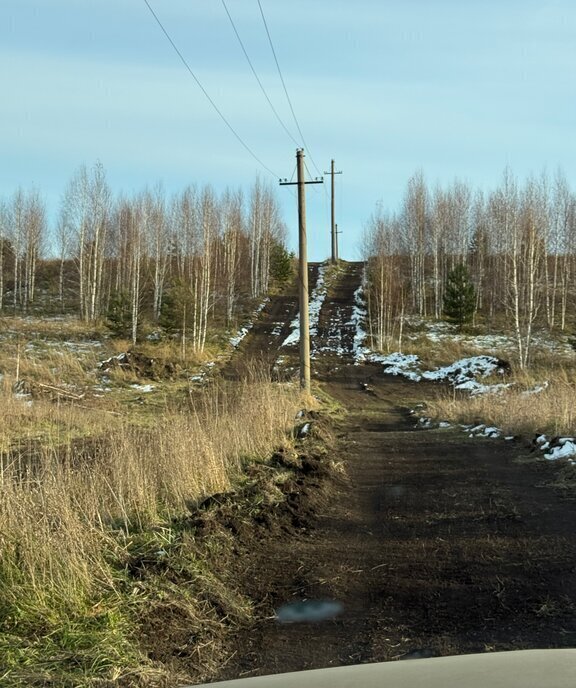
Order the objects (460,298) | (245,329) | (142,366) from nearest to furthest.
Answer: (142,366)
(460,298)
(245,329)

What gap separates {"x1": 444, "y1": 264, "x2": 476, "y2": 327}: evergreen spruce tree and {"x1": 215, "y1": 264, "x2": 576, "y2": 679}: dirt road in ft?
109

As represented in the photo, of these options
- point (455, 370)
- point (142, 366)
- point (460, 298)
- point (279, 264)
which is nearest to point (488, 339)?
point (460, 298)

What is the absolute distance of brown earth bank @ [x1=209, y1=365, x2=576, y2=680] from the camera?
415 cm

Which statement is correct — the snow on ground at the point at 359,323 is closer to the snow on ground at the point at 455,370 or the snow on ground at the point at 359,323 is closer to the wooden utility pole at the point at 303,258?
the snow on ground at the point at 455,370

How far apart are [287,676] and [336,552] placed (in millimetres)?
3947

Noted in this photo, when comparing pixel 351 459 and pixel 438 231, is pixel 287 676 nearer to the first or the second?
pixel 351 459

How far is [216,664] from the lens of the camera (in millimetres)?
3945

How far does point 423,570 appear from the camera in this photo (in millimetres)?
5629

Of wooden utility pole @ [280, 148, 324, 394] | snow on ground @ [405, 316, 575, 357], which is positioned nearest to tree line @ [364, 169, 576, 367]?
snow on ground @ [405, 316, 575, 357]

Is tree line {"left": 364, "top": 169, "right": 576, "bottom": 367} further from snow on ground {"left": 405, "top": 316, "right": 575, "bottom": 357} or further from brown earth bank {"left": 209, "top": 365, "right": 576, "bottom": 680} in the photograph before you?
brown earth bank {"left": 209, "top": 365, "right": 576, "bottom": 680}

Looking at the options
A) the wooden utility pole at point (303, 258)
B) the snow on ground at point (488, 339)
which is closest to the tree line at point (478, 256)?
the snow on ground at point (488, 339)

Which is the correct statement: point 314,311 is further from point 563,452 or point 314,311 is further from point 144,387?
point 563,452

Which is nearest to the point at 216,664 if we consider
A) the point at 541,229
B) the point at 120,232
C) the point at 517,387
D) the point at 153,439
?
the point at 153,439

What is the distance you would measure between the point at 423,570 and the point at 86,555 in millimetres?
2859
